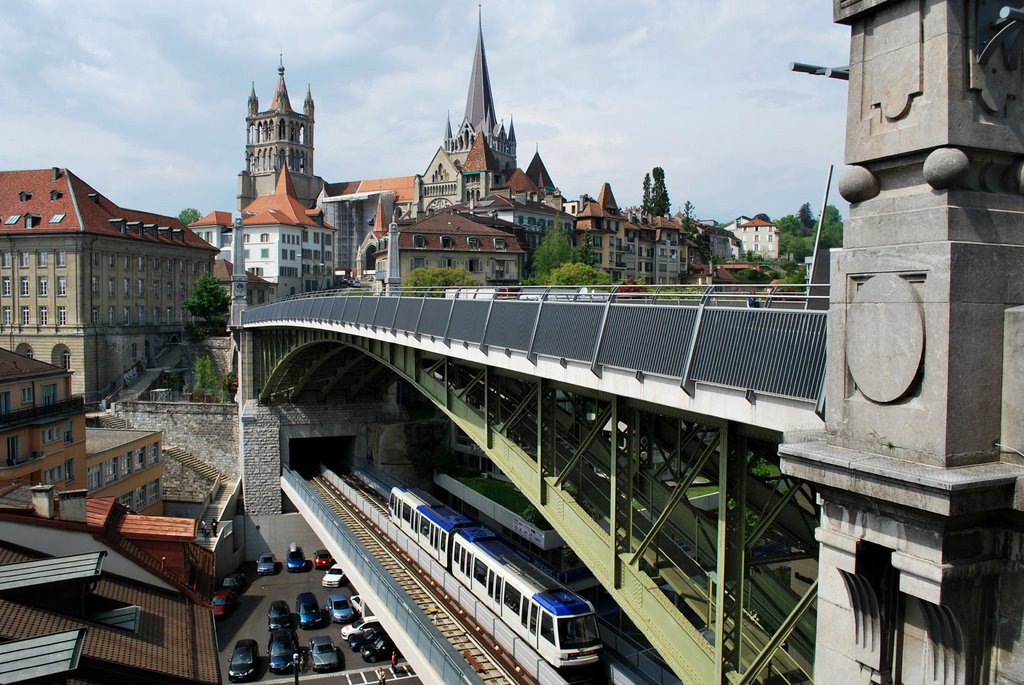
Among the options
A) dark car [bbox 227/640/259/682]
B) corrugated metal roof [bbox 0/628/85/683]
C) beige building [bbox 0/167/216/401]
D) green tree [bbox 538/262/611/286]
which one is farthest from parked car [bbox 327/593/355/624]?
beige building [bbox 0/167/216/401]

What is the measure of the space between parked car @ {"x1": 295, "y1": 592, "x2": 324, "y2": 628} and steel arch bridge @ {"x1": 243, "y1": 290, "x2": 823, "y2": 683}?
1692 centimetres

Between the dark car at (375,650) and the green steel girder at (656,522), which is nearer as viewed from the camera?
the green steel girder at (656,522)

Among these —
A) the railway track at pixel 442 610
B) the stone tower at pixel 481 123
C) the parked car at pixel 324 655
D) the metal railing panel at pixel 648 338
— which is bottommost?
the parked car at pixel 324 655

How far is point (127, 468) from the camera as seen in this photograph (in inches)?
1645

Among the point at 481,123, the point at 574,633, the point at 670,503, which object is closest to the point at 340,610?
the point at 574,633

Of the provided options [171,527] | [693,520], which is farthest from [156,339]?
[693,520]

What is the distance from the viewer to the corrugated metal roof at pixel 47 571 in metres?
14.2

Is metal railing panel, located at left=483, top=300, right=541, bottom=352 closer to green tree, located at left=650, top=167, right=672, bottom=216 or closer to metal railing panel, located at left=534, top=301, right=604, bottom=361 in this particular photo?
metal railing panel, located at left=534, top=301, right=604, bottom=361

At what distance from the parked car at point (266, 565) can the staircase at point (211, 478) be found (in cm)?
318

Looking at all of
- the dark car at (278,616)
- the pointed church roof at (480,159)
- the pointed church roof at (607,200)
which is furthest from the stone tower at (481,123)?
the dark car at (278,616)

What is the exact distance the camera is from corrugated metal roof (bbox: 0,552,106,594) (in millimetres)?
14195

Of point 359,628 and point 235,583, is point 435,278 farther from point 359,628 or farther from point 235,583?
point 359,628

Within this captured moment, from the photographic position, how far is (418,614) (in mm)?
19922

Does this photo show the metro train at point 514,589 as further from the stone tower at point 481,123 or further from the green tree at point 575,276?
the stone tower at point 481,123
